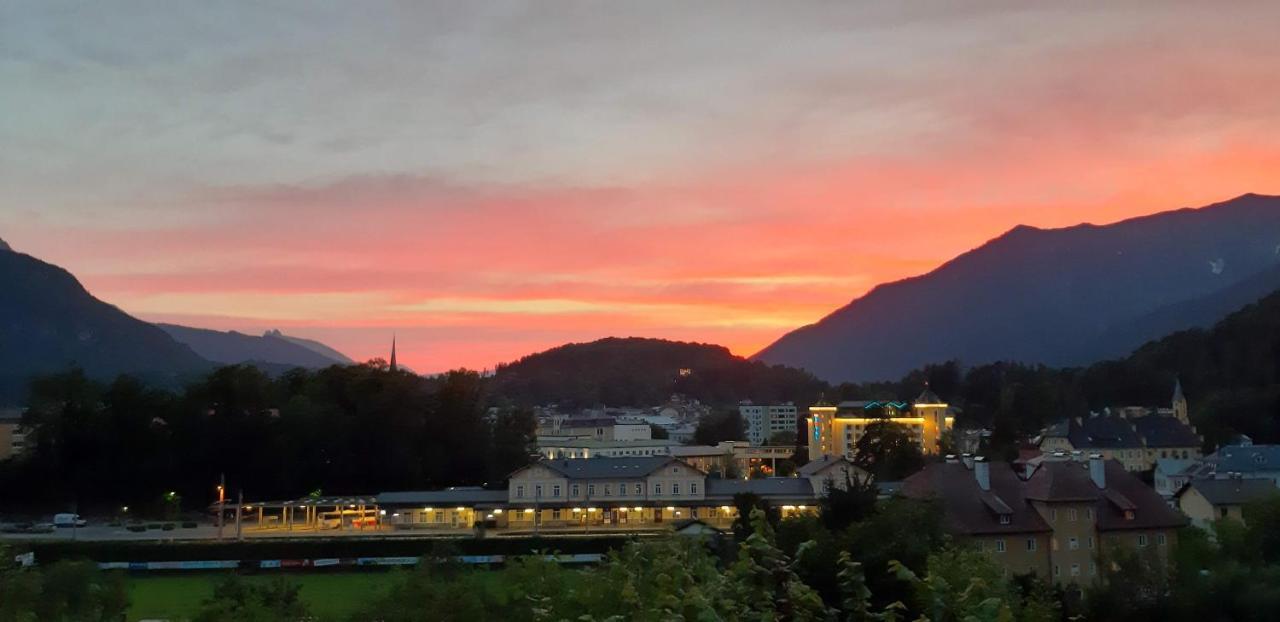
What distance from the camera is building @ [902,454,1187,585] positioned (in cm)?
2666

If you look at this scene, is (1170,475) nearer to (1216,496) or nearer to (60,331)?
(1216,496)

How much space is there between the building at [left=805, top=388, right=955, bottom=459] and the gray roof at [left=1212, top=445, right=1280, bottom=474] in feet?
92.4

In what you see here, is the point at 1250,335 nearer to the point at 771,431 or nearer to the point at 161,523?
the point at 771,431

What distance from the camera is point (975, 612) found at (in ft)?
24.6

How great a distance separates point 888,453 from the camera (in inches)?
2203

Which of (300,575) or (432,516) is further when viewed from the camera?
(432,516)

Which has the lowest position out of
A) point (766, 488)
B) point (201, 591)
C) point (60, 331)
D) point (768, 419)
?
point (201, 591)

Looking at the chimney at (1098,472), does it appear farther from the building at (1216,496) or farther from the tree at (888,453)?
the tree at (888,453)

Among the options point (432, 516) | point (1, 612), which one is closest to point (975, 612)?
point (1, 612)

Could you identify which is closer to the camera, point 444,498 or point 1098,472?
point 1098,472

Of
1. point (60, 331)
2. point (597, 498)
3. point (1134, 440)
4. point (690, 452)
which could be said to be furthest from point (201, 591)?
point (60, 331)

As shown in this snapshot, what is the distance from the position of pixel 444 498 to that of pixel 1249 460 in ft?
115

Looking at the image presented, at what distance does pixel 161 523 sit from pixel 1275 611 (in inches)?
1750

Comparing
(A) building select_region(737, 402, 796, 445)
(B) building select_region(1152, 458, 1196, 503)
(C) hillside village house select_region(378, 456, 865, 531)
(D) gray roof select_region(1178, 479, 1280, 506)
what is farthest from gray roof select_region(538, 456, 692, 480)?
(A) building select_region(737, 402, 796, 445)
